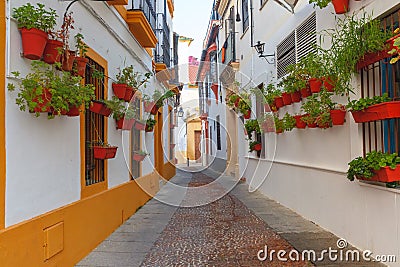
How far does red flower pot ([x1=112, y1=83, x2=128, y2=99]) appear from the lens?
7.16m

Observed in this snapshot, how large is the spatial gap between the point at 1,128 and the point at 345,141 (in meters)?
4.43

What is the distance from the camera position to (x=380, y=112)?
4.21 m

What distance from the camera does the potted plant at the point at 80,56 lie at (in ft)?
14.9

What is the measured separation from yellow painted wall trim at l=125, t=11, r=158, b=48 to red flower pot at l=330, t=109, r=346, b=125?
477 centimetres

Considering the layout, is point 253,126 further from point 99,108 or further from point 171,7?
point 171,7

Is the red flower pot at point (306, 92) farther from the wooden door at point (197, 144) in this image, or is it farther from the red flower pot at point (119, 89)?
the wooden door at point (197, 144)

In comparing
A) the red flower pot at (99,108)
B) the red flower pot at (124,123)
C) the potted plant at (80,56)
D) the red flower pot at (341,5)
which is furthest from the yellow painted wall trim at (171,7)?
Answer: the potted plant at (80,56)

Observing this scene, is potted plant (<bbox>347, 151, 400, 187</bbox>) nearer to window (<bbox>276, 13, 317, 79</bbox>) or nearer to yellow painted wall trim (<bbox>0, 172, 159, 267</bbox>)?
window (<bbox>276, 13, 317, 79</bbox>)

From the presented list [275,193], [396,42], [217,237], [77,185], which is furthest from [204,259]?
[275,193]

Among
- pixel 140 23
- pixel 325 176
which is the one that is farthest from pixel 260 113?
pixel 325 176

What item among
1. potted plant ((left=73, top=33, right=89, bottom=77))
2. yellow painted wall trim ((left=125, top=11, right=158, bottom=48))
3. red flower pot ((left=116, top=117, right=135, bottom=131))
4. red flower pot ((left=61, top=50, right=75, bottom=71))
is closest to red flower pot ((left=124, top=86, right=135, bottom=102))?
red flower pot ((left=116, top=117, right=135, bottom=131))

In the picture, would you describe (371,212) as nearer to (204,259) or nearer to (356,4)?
(204,259)

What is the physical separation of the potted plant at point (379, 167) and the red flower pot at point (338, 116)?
1.06m

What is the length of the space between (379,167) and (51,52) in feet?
11.7
